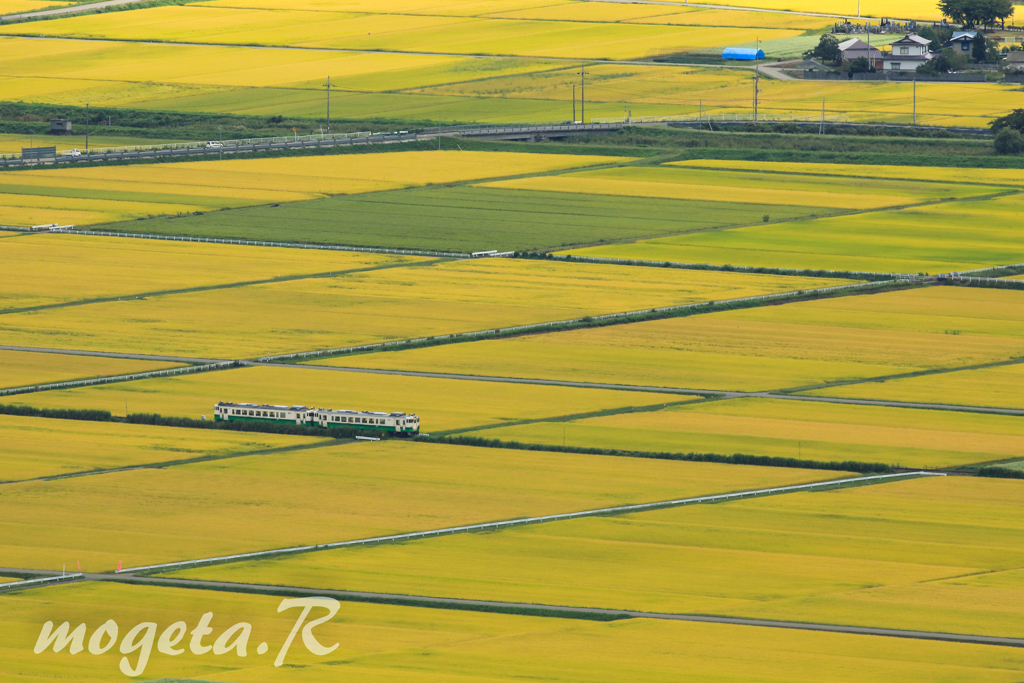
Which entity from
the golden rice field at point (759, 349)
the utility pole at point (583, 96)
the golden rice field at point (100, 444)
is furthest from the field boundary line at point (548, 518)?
the utility pole at point (583, 96)

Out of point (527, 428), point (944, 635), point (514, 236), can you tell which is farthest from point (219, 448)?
point (514, 236)

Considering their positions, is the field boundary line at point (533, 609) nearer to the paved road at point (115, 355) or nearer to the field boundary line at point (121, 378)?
the field boundary line at point (121, 378)

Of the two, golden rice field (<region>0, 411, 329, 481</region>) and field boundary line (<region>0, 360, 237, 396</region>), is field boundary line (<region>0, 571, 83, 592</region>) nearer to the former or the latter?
golden rice field (<region>0, 411, 329, 481</region>)

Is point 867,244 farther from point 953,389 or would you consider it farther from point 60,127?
point 60,127

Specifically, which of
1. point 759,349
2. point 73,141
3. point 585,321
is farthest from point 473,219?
point 73,141

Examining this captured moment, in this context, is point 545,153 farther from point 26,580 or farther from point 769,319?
point 26,580

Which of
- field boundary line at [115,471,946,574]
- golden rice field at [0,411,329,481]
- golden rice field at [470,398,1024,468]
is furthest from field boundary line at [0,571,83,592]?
golden rice field at [470,398,1024,468]
